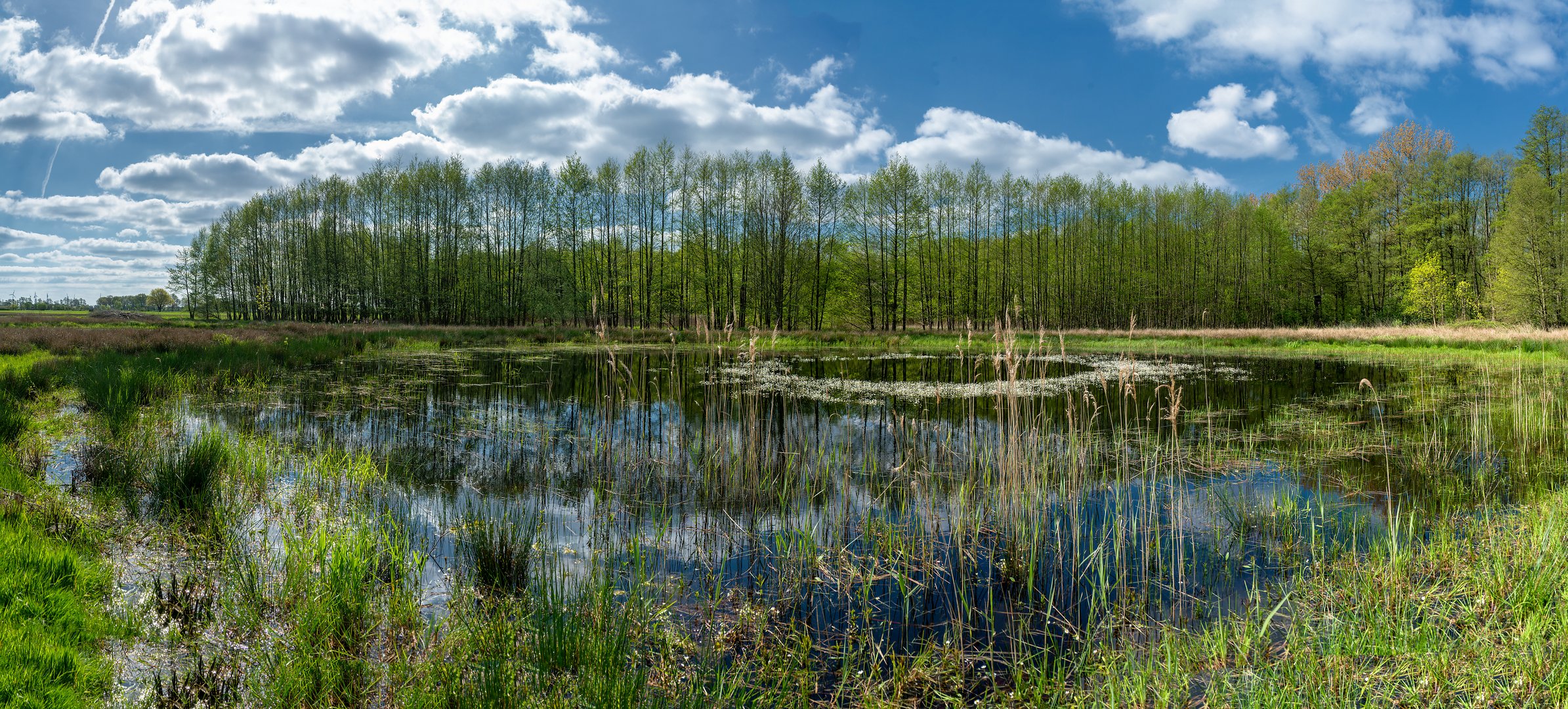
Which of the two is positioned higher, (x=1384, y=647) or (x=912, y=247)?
(x=912, y=247)

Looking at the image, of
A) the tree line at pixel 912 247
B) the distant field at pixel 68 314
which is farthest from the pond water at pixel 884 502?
the distant field at pixel 68 314

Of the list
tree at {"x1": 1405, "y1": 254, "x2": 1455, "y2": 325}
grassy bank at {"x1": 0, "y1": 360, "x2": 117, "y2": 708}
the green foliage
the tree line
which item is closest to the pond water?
the green foliage

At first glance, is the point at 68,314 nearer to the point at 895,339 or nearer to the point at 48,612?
the point at 895,339

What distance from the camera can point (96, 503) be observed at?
14.5 feet

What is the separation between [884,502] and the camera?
486 cm

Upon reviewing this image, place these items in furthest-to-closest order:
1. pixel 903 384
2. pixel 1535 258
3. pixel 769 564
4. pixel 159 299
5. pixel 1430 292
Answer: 1. pixel 159 299
2. pixel 1430 292
3. pixel 1535 258
4. pixel 903 384
5. pixel 769 564


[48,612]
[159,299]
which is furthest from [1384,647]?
[159,299]

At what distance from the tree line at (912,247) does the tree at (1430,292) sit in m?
0.13

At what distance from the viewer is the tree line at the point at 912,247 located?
37.6 metres

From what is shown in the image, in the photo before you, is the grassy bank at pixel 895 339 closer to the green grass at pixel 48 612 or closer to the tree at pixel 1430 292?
the tree at pixel 1430 292

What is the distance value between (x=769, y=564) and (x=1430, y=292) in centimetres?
4933

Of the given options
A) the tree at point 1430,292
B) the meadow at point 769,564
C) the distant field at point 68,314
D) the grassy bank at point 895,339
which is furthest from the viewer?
the distant field at point 68,314

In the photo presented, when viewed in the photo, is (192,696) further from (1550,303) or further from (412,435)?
(1550,303)

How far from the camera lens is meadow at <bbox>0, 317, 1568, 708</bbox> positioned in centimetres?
247
